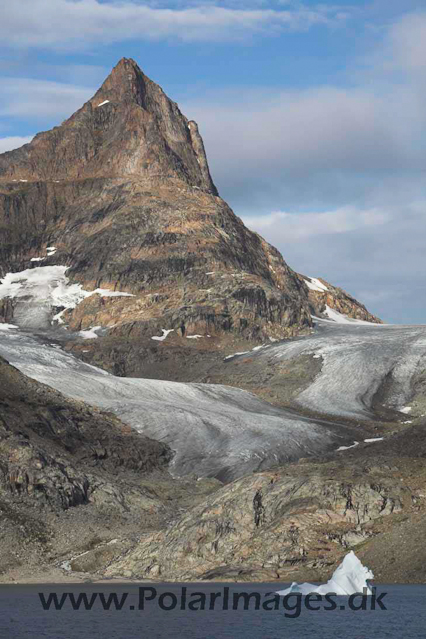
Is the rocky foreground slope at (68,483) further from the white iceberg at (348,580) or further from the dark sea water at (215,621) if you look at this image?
the white iceberg at (348,580)

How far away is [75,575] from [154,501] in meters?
36.6

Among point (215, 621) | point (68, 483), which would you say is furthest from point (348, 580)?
point (68, 483)

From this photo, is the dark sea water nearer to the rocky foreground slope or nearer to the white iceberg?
the white iceberg

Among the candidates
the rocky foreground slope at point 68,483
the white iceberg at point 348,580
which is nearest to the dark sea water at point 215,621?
the white iceberg at point 348,580

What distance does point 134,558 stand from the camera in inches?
4345

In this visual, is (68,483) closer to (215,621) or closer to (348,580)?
(348,580)

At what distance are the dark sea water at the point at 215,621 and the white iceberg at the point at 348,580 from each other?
1.09 metres

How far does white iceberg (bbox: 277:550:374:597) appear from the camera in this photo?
83.8m

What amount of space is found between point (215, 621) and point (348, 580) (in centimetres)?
1478

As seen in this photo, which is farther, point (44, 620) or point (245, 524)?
point (245, 524)

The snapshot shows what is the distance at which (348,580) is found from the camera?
84875 millimetres

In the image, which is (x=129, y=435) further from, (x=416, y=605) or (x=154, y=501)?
(x=416, y=605)

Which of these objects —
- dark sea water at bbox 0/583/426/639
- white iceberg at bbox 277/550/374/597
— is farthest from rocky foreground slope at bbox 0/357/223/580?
white iceberg at bbox 277/550/374/597

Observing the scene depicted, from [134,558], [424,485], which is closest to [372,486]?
[424,485]
